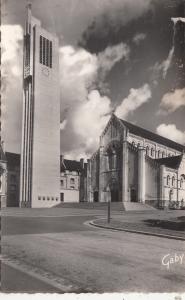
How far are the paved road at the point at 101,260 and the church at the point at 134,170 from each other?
4019 centimetres

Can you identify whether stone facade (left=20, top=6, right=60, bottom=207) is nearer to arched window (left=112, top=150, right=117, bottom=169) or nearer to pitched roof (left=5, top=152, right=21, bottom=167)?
arched window (left=112, top=150, right=117, bottom=169)

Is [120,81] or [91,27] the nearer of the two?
[91,27]

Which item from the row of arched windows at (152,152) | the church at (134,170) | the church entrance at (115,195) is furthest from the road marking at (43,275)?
the row of arched windows at (152,152)

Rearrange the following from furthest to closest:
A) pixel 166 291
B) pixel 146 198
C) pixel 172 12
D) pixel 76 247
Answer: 1. pixel 146 198
2. pixel 76 247
3. pixel 172 12
4. pixel 166 291

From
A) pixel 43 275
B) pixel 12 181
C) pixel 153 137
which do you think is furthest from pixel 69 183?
pixel 43 275

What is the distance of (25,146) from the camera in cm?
6238

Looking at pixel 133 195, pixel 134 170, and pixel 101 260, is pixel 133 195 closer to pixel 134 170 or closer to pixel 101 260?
pixel 134 170

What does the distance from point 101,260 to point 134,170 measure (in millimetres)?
49078

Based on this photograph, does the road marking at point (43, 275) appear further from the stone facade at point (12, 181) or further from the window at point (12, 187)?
the window at point (12, 187)

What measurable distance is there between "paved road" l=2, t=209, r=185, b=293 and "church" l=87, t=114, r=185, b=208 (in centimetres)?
4019

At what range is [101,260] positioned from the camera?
1013 centimetres

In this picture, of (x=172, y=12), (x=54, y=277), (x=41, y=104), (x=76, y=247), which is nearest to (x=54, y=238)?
(x=76, y=247)

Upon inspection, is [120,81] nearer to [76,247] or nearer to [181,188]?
[76,247]

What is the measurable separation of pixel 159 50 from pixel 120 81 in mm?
1418
